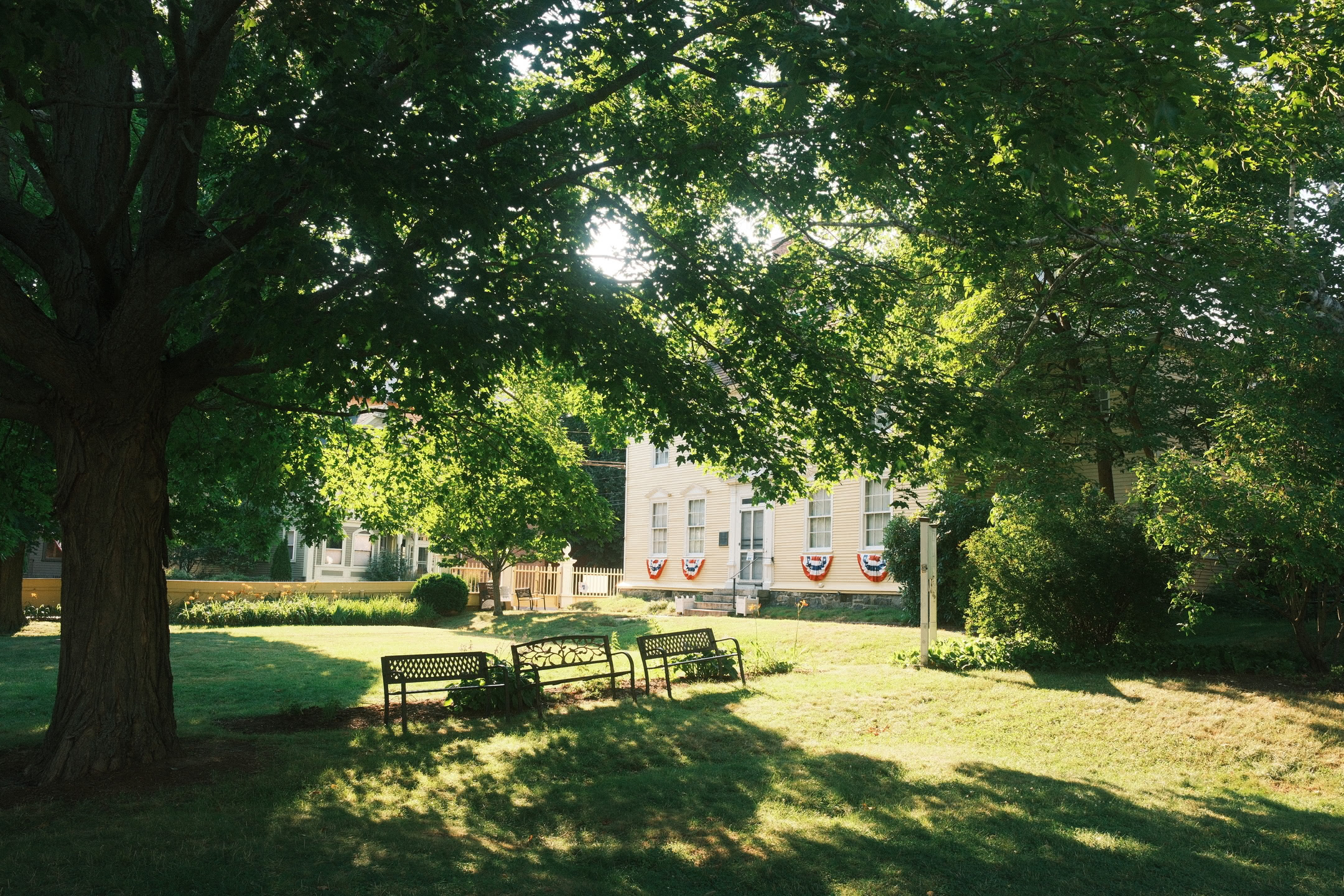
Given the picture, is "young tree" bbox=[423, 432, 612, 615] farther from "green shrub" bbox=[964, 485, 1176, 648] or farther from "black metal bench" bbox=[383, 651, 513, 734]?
"green shrub" bbox=[964, 485, 1176, 648]

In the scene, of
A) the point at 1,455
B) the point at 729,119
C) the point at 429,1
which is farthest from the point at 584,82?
the point at 1,455

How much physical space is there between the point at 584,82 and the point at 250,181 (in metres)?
3.81

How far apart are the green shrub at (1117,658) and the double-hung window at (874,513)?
28.9 ft

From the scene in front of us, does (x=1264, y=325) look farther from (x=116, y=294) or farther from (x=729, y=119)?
(x=116, y=294)

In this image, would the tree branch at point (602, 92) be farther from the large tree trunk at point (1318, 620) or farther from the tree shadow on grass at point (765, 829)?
the large tree trunk at point (1318, 620)

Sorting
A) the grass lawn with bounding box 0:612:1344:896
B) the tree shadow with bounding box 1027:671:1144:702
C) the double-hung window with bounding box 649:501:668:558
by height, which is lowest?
the grass lawn with bounding box 0:612:1344:896

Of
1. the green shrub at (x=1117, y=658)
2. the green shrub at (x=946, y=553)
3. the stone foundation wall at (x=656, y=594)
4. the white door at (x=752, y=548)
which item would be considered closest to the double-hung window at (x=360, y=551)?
the stone foundation wall at (x=656, y=594)

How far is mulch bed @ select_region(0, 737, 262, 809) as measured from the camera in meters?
7.09

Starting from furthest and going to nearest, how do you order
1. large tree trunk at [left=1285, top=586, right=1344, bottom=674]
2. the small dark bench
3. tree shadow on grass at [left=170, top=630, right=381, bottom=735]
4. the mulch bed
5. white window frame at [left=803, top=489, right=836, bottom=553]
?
the small dark bench → white window frame at [left=803, top=489, right=836, bottom=553] → large tree trunk at [left=1285, top=586, right=1344, bottom=674] → tree shadow on grass at [left=170, top=630, right=381, bottom=735] → the mulch bed

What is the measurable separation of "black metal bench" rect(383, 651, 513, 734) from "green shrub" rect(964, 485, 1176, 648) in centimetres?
776

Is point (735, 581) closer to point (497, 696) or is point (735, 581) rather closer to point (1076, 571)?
point (1076, 571)

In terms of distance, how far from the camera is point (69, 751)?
749 cm

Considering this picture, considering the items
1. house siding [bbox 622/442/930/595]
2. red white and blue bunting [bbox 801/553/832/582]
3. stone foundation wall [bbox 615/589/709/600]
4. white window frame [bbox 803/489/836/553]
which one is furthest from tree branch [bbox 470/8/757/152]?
stone foundation wall [bbox 615/589/709/600]

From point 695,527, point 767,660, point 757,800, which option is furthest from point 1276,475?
point 695,527
